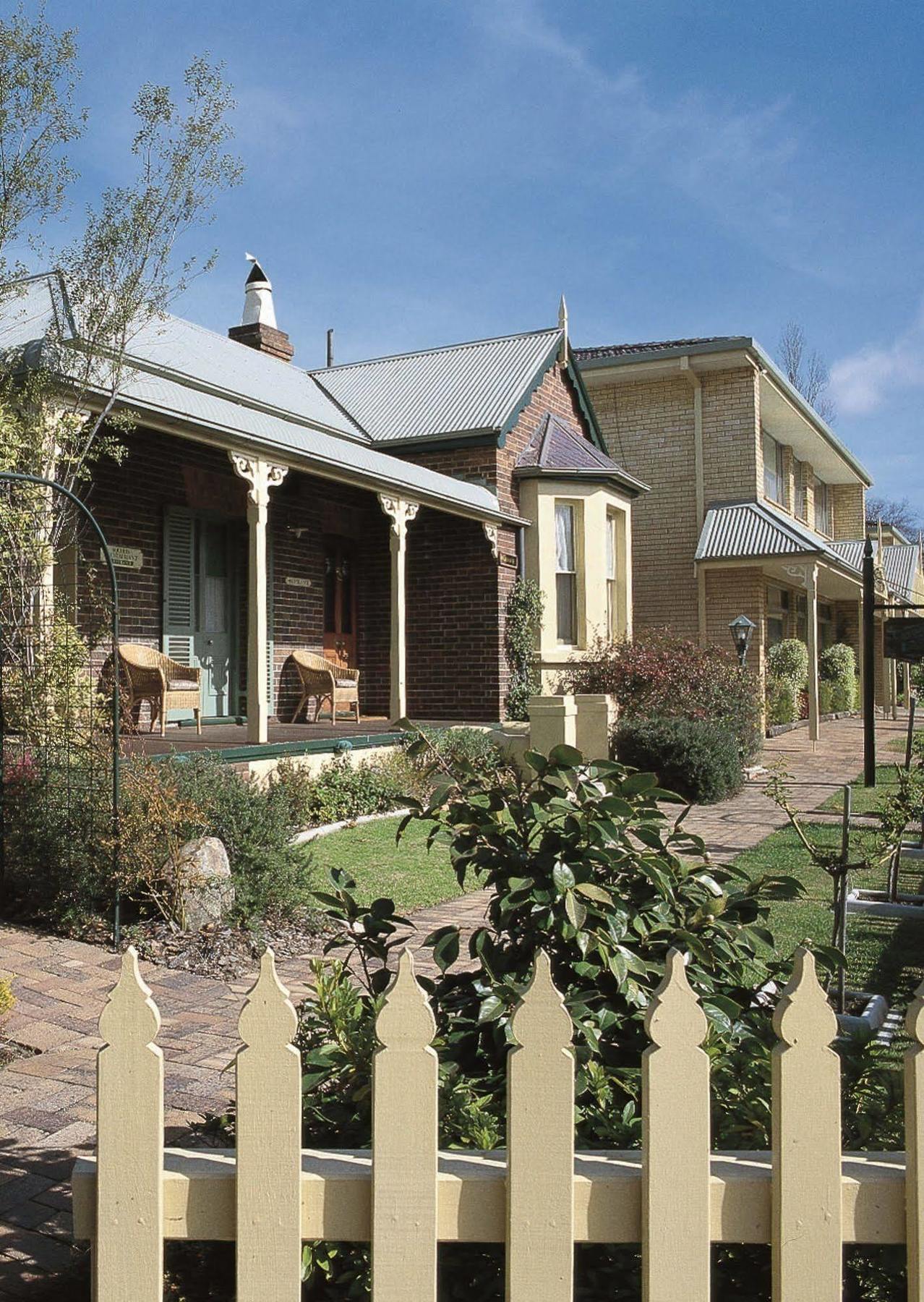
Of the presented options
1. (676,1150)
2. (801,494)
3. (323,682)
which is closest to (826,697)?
(801,494)


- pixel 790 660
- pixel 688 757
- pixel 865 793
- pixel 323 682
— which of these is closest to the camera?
pixel 688 757

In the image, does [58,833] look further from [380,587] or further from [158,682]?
[380,587]

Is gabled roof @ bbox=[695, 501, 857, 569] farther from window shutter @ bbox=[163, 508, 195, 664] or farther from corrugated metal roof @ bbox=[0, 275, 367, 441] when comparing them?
window shutter @ bbox=[163, 508, 195, 664]

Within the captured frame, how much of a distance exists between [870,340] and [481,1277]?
3344 centimetres

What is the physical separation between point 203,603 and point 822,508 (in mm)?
22763

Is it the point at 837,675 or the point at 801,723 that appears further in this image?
the point at 837,675

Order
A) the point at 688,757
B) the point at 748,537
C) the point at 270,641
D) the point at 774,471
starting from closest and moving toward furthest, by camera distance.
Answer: the point at 688,757
the point at 270,641
the point at 748,537
the point at 774,471

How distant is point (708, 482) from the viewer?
20812mm

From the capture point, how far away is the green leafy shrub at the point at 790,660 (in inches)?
A: 844

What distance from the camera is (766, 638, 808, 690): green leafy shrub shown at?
2144 centimetres

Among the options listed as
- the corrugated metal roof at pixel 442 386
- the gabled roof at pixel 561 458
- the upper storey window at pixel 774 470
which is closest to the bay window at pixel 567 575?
the gabled roof at pixel 561 458

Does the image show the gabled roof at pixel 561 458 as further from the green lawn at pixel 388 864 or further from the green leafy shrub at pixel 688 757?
the green lawn at pixel 388 864

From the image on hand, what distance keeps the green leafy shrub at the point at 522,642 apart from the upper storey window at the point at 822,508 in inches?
638

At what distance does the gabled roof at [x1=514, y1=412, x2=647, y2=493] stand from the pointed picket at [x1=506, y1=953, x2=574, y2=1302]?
1471cm
